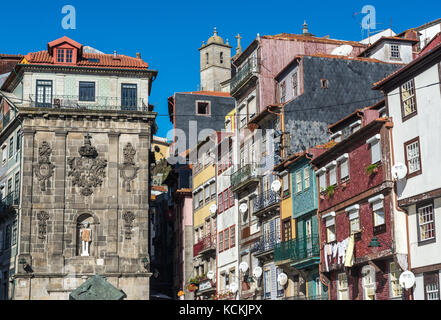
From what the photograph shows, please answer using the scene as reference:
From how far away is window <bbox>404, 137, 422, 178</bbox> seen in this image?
36906 millimetres

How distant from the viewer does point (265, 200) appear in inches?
2207

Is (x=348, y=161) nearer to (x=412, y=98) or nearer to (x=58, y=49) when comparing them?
(x=412, y=98)

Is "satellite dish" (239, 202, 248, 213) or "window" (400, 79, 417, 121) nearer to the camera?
"window" (400, 79, 417, 121)

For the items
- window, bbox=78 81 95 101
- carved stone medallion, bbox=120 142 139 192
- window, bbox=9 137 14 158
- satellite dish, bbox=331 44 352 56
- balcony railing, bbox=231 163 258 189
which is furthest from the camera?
window, bbox=9 137 14 158

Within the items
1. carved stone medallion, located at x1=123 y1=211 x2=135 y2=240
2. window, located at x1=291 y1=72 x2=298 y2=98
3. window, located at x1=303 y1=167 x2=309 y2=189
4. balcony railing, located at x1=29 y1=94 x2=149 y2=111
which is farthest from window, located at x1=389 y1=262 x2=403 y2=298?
balcony railing, located at x1=29 y1=94 x2=149 y2=111

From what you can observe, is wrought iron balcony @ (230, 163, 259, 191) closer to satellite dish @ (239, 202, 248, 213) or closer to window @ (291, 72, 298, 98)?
satellite dish @ (239, 202, 248, 213)

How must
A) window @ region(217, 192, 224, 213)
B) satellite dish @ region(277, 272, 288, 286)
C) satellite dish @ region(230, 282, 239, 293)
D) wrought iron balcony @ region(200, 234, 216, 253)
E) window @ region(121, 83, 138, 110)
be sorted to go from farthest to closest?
window @ region(121, 83, 138, 110), wrought iron balcony @ region(200, 234, 216, 253), window @ region(217, 192, 224, 213), satellite dish @ region(230, 282, 239, 293), satellite dish @ region(277, 272, 288, 286)

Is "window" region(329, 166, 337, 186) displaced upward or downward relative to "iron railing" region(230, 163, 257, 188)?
downward

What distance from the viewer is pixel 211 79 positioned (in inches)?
5295

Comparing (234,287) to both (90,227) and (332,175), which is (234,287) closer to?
(90,227)

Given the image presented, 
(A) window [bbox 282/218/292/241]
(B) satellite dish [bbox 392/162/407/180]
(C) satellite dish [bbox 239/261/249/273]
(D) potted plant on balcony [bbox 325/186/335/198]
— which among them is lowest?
(C) satellite dish [bbox 239/261/249/273]
